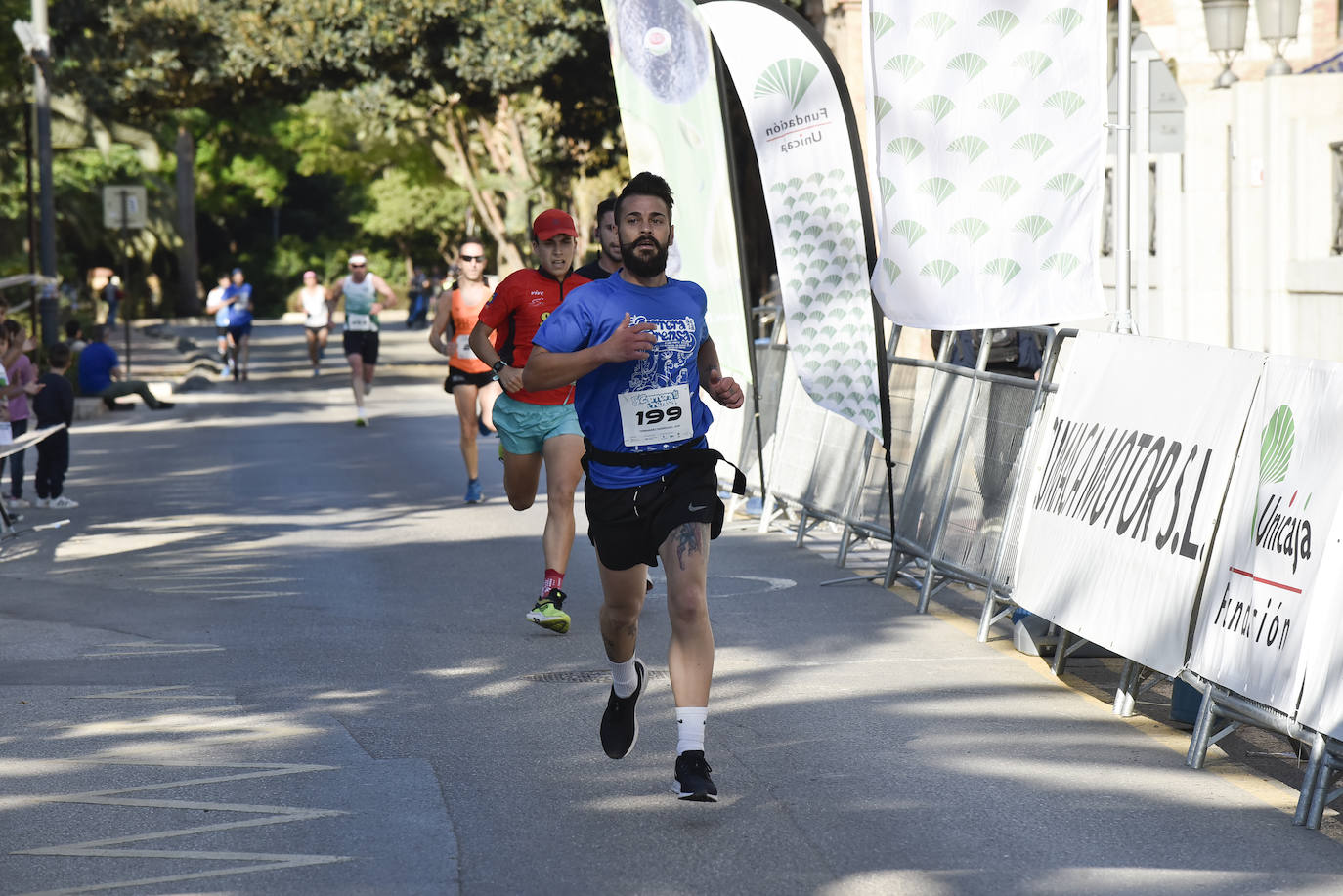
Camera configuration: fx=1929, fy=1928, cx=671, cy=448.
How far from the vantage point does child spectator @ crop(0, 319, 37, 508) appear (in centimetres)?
1496

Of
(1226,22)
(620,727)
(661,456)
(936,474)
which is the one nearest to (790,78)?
(936,474)

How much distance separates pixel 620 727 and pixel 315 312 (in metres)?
26.5

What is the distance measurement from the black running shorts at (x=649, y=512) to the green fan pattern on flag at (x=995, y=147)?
327 centimetres

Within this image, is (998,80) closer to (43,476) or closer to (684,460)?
(684,460)

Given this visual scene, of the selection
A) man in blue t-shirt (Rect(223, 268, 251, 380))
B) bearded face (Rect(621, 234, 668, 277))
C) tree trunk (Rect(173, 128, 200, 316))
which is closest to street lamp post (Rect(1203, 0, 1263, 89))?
bearded face (Rect(621, 234, 668, 277))

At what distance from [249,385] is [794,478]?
20.1 metres

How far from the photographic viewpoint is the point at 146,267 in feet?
214

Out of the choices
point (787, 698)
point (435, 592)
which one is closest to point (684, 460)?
point (787, 698)

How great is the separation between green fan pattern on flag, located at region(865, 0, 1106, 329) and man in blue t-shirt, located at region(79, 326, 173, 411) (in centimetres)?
1565

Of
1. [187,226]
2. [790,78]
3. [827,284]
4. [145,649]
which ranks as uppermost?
[187,226]

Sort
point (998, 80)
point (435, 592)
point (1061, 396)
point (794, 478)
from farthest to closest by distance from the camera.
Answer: point (794, 478), point (435, 592), point (998, 80), point (1061, 396)

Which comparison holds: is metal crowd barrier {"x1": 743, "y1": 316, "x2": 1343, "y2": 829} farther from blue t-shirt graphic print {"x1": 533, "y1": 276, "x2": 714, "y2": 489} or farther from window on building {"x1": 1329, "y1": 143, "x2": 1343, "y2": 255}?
window on building {"x1": 1329, "y1": 143, "x2": 1343, "y2": 255}

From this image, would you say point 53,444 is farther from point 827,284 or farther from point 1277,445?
point 1277,445

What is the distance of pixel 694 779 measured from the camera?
19.5ft
